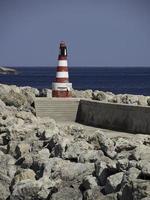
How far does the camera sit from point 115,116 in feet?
45.8

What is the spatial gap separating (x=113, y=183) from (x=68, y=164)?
1363 millimetres

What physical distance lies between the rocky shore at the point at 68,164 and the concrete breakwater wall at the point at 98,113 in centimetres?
67

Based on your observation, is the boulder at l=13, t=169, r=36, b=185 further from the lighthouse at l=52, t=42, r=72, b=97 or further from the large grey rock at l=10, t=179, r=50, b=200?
the lighthouse at l=52, t=42, r=72, b=97

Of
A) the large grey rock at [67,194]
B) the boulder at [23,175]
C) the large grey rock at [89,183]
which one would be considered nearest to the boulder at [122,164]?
the large grey rock at [89,183]

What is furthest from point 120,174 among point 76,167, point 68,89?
point 68,89

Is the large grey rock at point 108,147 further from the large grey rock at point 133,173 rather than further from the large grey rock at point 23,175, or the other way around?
the large grey rock at point 133,173

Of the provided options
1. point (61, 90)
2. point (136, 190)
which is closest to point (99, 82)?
point (61, 90)

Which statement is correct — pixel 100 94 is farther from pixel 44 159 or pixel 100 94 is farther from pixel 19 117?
pixel 44 159

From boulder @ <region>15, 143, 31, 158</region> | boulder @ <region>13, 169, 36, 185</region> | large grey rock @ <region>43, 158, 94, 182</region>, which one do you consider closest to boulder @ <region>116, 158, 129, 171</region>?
large grey rock @ <region>43, 158, 94, 182</region>

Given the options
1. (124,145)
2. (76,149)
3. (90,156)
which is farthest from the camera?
(76,149)

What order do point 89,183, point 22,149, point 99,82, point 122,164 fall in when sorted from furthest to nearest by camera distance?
point 99,82, point 22,149, point 89,183, point 122,164

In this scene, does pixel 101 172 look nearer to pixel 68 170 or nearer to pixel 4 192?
pixel 68 170

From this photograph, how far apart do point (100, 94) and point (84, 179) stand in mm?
7439

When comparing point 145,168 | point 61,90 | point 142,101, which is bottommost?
point 145,168
